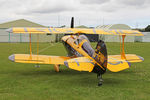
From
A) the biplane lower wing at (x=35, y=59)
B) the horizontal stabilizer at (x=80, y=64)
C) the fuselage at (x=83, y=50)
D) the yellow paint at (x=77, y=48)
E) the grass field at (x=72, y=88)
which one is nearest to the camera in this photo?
the grass field at (x=72, y=88)

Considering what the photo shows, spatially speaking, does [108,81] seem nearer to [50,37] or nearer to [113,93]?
[113,93]

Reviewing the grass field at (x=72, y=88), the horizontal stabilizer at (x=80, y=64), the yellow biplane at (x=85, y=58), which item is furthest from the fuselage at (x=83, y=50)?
the grass field at (x=72, y=88)

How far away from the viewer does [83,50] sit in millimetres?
7469

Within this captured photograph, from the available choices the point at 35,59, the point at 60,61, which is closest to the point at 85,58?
the point at 60,61

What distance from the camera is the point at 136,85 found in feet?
21.5

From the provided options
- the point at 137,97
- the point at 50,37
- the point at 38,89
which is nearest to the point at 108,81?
the point at 137,97

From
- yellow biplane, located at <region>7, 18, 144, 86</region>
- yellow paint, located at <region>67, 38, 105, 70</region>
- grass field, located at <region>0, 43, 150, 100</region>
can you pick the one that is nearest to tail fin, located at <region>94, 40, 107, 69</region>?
yellow biplane, located at <region>7, 18, 144, 86</region>

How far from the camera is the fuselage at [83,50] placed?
20.1ft

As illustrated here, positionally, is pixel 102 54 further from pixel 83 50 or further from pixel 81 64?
pixel 83 50

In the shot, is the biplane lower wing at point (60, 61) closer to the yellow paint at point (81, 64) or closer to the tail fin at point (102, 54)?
the yellow paint at point (81, 64)

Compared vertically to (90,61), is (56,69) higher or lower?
lower

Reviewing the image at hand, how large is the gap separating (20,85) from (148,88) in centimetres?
388

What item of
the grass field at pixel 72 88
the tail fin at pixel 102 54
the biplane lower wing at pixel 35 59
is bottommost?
the grass field at pixel 72 88

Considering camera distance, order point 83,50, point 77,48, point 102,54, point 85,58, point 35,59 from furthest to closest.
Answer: point 35,59 → point 77,48 → point 83,50 → point 85,58 → point 102,54
